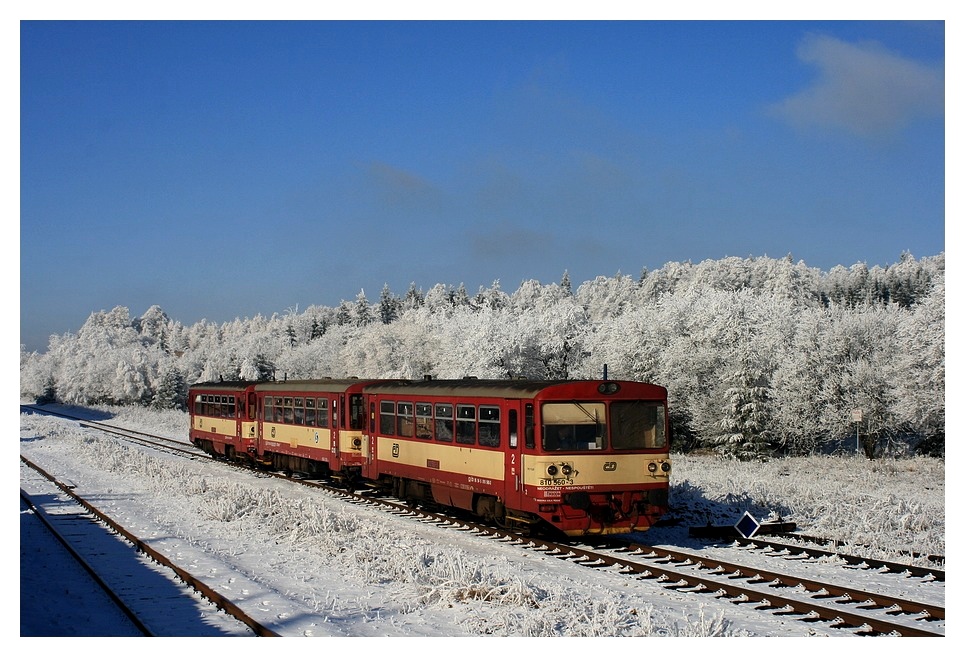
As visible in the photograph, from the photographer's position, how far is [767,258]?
16738 centimetres

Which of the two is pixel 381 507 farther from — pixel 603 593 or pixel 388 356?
pixel 388 356

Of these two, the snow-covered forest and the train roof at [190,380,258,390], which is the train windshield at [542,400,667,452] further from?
the train roof at [190,380,258,390]

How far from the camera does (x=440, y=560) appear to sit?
13.0 metres

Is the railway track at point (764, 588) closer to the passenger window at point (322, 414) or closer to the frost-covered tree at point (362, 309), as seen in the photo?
the passenger window at point (322, 414)

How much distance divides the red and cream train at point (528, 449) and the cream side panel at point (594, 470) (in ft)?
0.06

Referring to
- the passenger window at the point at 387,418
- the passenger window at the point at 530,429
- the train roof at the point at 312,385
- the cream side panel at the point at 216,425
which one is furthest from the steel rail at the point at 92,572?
the cream side panel at the point at 216,425

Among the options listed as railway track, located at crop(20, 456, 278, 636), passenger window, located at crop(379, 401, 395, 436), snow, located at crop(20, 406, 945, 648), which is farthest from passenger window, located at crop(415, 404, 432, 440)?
railway track, located at crop(20, 456, 278, 636)

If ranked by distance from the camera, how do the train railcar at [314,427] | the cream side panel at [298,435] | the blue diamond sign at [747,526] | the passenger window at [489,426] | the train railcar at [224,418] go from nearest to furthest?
the blue diamond sign at [747,526] → the passenger window at [489,426] → the train railcar at [314,427] → the cream side panel at [298,435] → the train railcar at [224,418]

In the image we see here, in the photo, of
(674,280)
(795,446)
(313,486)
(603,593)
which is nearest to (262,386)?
(313,486)

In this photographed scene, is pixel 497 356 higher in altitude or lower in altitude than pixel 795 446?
higher

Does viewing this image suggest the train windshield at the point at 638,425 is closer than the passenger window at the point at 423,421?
Yes

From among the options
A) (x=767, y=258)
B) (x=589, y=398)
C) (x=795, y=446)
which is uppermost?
(x=767, y=258)

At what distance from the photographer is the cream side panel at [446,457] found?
16.0 metres

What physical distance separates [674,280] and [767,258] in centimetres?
2243
